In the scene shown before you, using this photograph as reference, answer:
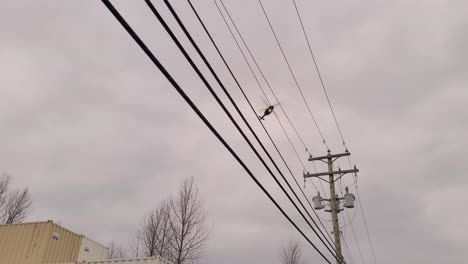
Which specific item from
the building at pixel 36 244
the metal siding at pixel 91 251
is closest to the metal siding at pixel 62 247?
the building at pixel 36 244

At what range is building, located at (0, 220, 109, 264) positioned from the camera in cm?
1728

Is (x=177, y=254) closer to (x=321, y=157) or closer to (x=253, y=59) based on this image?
(x=321, y=157)

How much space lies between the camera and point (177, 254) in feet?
93.1

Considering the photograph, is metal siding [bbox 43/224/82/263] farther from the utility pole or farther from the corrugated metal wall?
the utility pole

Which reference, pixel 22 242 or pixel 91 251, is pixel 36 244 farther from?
pixel 91 251

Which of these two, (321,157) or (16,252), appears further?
(321,157)

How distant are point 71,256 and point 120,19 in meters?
18.5

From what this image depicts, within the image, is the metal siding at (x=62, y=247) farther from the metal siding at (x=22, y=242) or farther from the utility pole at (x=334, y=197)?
the utility pole at (x=334, y=197)

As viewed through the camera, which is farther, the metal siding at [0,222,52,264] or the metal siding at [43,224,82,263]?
the metal siding at [43,224,82,263]

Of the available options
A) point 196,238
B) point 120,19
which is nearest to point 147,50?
point 120,19

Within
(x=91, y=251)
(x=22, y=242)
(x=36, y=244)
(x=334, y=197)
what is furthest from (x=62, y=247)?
(x=334, y=197)

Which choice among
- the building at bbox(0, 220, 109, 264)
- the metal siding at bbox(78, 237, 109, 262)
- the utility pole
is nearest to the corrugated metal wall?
the building at bbox(0, 220, 109, 264)

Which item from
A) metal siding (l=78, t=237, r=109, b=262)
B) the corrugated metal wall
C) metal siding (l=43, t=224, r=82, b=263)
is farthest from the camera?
metal siding (l=78, t=237, r=109, b=262)

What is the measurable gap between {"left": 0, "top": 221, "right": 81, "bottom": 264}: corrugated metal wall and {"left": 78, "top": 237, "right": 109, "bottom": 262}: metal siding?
0.92m
